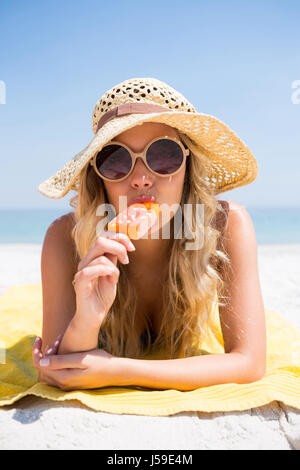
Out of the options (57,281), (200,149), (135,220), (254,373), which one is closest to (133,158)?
(135,220)

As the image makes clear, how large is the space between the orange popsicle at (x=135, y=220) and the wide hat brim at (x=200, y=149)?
1.37 feet

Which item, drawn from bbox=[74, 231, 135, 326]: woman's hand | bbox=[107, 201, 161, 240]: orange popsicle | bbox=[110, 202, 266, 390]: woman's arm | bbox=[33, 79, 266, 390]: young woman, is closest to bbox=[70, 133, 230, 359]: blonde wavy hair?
bbox=[33, 79, 266, 390]: young woman

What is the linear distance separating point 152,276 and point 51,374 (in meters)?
1.20

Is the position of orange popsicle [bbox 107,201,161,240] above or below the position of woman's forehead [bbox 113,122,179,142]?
below

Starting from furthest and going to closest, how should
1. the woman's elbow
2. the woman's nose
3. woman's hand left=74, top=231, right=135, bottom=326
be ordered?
the woman's nose < the woman's elbow < woman's hand left=74, top=231, right=135, bottom=326

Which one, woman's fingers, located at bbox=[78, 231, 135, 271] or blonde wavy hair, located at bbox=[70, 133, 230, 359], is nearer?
woman's fingers, located at bbox=[78, 231, 135, 271]

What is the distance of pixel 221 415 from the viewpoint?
2092 millimetres

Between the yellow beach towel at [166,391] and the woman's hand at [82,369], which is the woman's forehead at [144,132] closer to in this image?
the woman's hand at [82,369]

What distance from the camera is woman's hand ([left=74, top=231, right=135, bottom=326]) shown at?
→ 2.06m

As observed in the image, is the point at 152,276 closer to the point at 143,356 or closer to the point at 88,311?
the point at 143,356

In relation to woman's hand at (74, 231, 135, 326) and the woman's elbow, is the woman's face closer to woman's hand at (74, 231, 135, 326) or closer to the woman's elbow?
woman's hand at (74, 231, 135, 326)

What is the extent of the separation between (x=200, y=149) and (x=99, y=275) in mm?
1395

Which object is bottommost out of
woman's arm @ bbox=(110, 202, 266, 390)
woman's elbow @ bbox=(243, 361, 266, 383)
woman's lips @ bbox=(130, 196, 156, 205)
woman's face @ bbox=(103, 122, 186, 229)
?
woman's elbow @ bbox=(243, 361, 266, 383)
